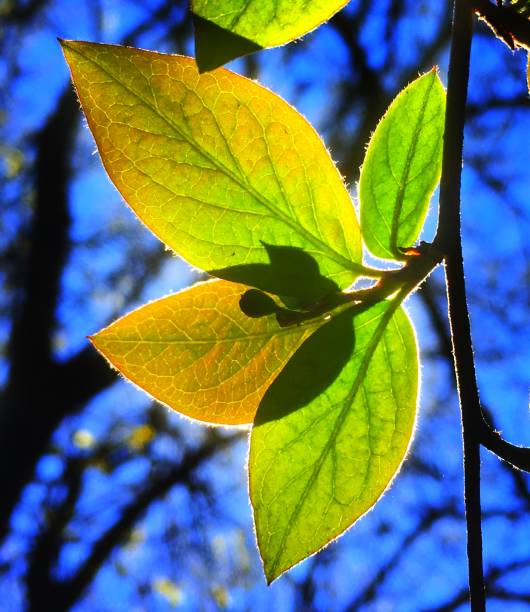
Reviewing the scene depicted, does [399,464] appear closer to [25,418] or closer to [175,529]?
[25,418]

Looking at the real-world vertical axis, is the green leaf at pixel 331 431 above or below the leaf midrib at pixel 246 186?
below

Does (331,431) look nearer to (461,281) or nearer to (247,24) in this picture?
(461,281)

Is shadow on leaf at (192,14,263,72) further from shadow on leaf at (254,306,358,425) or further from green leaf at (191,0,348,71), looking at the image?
shadow on leaf at (254,306,358,425)

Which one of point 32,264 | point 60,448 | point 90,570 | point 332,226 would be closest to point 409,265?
point 332,226

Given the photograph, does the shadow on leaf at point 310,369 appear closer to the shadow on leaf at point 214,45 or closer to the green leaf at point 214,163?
the green leaf at point 214,163

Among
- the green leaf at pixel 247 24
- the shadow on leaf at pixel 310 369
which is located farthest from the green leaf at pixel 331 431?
the green leaf at pixel 247 24

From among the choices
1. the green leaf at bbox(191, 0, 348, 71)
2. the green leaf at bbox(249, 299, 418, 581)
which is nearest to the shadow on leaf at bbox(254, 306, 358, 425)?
the green leaf at bbox(249, 299, 418, 581)
